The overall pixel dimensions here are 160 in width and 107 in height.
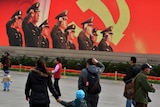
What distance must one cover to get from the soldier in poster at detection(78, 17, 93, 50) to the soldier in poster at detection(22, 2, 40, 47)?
14.8ft

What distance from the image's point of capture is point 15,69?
33969 millimetres

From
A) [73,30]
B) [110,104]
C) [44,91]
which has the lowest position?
[110,104]

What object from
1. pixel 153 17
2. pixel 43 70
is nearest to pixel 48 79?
pixel 43 70

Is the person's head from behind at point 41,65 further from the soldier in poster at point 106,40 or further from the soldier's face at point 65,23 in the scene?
the soldier's face at point 65,23

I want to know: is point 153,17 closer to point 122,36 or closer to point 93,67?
point 122,36

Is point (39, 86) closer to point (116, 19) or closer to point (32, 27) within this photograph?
point (116, 19)

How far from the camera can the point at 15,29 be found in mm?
39125

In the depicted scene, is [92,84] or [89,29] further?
[89,29]

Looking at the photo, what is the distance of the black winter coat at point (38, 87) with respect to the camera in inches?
310

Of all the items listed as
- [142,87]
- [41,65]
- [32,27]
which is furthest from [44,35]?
[41,65]

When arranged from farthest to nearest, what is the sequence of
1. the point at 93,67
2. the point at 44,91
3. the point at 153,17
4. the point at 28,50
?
the point at 28,50, the point at 153,17, the point at 93,67, the point at 44,91

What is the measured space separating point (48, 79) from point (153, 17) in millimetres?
25885

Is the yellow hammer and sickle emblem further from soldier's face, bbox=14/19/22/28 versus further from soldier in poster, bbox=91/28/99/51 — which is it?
soldier's face, bbox=14/19/22/28

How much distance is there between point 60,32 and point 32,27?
3143 millimetres
